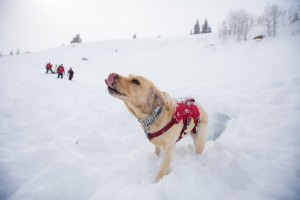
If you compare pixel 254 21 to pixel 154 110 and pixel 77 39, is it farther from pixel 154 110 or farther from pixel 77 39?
pixel 77 39

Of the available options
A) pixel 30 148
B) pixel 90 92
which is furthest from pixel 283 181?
pixel 90 92

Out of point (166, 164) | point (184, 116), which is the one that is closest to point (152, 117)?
→ point (184, 116)

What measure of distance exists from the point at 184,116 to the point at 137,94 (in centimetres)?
109

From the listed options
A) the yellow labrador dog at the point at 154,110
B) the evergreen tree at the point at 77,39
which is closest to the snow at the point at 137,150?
the yellow labrador dog at the point at 154,110

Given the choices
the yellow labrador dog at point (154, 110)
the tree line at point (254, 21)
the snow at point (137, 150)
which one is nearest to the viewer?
the snow at point (137, 150)

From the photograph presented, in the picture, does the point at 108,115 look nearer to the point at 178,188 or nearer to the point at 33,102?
the point at 33,102

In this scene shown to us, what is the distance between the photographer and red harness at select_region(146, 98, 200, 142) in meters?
3.36

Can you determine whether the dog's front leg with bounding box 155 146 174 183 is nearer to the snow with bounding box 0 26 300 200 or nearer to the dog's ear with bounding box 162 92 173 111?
the snow with bounding box 0 26 300 200

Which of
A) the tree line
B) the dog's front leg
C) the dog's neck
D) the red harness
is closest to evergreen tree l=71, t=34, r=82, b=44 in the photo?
the tree line

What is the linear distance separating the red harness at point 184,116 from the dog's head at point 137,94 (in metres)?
0.28

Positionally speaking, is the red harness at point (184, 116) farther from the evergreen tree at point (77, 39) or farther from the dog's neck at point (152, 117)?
the evergreen tree at point (77, 39)

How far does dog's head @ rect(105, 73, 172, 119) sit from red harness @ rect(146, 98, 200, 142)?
28 centimetres

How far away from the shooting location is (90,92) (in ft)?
33.3

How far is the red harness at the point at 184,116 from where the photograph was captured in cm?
336
